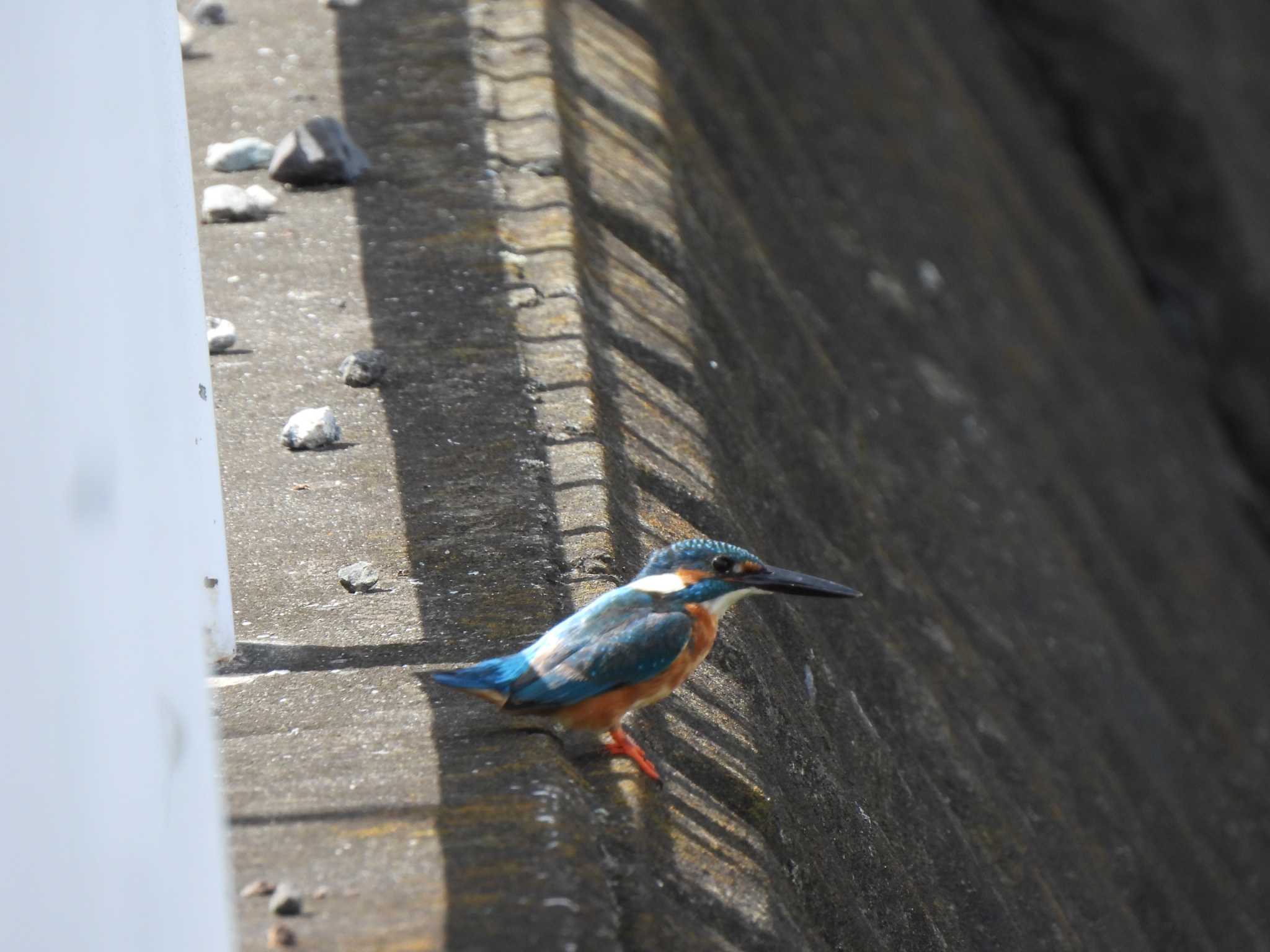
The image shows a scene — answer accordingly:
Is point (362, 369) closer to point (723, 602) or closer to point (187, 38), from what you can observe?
point (723, 602)

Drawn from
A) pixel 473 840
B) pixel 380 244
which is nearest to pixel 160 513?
pixel 473 840

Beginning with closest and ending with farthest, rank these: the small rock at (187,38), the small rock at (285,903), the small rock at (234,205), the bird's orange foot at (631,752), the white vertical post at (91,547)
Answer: the white vertical post at (91,547) → the small rock at (285,903) → the bird's orange foot at (631,752) → the small rock at (234,205) → the small rock at (187,38)

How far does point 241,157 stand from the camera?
4.66 m

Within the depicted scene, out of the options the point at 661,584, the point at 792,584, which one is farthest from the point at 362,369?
the point at 792,584

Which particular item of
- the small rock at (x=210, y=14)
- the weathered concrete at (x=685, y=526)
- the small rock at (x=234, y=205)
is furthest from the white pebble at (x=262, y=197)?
the small rock at (x=210, y=14)

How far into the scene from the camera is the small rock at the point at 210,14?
575 cm

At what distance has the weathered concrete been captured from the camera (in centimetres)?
251

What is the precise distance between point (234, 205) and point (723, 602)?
2418 mm

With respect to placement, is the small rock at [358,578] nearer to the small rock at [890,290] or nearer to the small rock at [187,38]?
the small rock at [187,38]

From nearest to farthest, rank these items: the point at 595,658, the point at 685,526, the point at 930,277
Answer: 1. the point at 595,658
2. the point at 685,526
3. the point at 930,277

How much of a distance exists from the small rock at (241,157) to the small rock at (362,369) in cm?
124

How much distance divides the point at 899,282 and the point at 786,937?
17.2 feet

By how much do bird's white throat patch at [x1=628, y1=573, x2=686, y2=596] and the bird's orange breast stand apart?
0.15 feet

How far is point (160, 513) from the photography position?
7.57 feet
